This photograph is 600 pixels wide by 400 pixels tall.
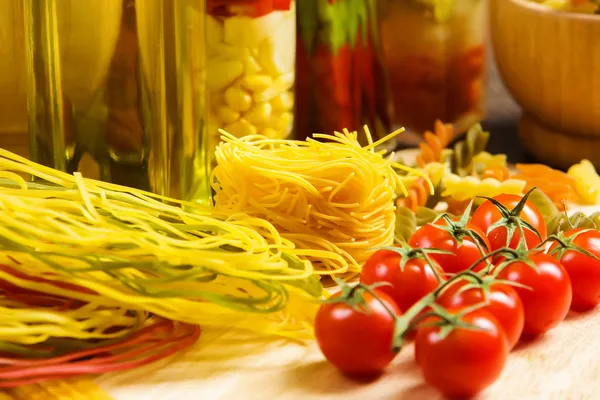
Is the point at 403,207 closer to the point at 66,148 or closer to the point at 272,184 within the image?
the point at 272,184

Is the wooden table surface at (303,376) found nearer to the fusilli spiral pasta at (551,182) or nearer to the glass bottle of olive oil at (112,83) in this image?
the glass bottle of olive oil at (112,83)

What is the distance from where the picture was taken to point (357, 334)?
35.8 inches

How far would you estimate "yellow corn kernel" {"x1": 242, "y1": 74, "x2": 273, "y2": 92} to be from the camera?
1325mm

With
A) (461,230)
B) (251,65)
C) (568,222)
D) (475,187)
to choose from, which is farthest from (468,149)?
(461,230)

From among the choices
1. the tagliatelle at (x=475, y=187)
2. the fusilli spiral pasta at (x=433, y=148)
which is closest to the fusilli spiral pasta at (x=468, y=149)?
the fusilli spiral pasta at (x=433, y=148)

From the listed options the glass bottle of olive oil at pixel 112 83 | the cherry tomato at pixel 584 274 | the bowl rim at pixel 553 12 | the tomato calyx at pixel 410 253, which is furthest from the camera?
the bowl rim at pixel 553 12

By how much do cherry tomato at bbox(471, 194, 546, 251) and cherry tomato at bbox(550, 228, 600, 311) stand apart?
6 centimetres

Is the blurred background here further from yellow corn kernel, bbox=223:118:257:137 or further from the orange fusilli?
the orange fusilli

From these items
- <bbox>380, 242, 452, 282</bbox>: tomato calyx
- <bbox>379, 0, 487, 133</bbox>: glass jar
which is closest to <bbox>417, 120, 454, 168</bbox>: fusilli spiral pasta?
<bbox>379, 0, 487, 133</bbox>: glass jar

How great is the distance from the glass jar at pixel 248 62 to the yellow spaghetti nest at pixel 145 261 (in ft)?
1.05

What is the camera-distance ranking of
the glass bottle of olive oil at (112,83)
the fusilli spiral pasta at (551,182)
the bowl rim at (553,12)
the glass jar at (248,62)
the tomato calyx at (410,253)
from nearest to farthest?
Result: the tomato calyx at (410,253) < the glass bottle of olive oil at (112,83) < the glass jar at (248,62) < the fusilli spiral pasta at (551,182) < the bowl rim at (553,12)

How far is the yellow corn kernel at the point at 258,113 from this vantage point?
4.42 ft

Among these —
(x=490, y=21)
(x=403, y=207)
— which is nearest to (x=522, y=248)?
(x=403, y=207)

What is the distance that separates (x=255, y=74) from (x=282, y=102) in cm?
6
